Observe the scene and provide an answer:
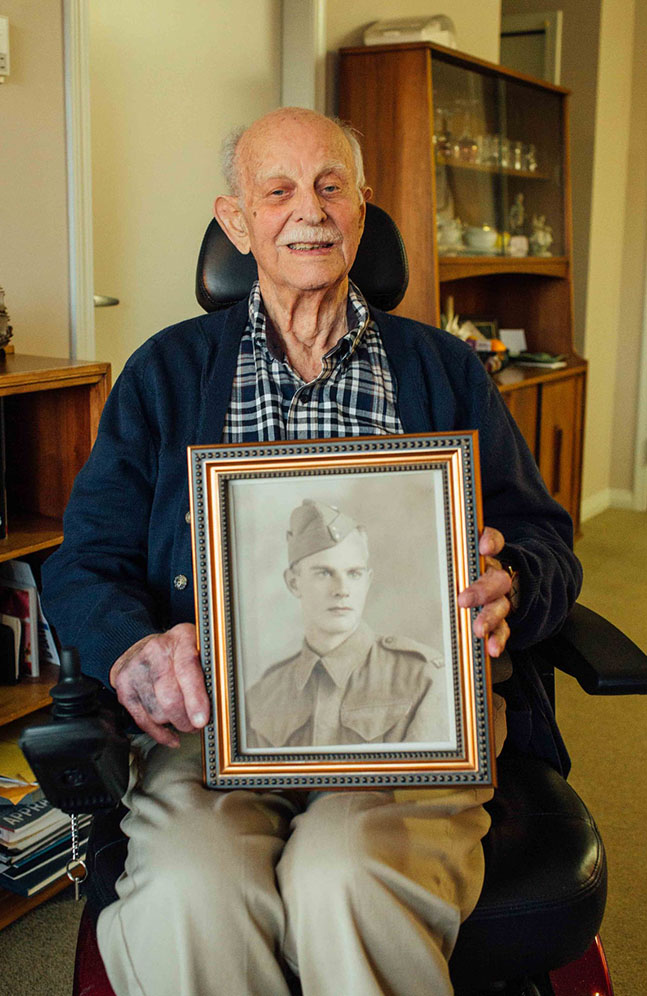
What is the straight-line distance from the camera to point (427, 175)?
316cm

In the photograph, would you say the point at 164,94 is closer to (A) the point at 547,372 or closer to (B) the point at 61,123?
(B) the point at 61,123

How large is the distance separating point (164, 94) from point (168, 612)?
1.83 metres

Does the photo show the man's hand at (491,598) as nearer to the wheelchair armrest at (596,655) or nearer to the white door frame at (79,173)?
the wheelchair armrest at (596,655)

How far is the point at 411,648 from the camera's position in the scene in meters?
1.06

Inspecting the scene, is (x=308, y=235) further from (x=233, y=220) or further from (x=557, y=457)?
(x=557, y=457)

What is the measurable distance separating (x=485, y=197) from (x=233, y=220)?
239 cm

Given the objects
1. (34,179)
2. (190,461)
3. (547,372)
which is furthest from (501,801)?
(547,372)

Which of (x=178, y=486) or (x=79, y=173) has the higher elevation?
(x=79, y=173)

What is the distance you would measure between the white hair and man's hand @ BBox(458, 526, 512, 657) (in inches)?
26.6

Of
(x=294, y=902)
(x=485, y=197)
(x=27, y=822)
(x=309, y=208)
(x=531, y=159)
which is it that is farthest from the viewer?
(x=531, y=159)

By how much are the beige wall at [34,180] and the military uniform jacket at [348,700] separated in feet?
4.26

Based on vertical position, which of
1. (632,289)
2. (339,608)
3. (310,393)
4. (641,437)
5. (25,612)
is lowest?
(641,437)

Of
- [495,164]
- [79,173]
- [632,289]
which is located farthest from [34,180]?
[632,289]

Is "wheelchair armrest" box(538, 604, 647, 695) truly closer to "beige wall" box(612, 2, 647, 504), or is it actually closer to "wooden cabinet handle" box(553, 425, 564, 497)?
"wooden cabinet handle" box(553, 425, 564, 497)
